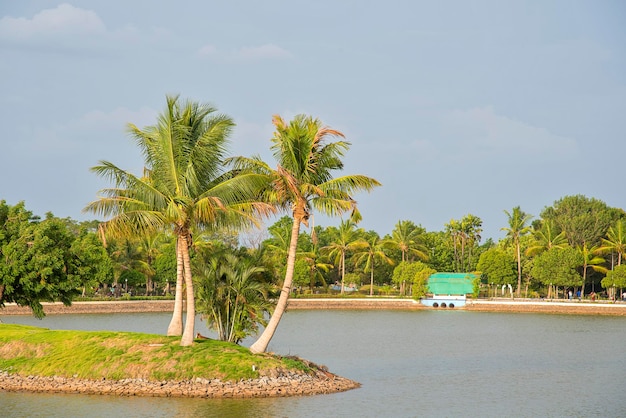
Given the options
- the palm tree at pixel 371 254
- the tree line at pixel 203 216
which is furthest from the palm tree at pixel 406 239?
the tree line at pixel 203 216

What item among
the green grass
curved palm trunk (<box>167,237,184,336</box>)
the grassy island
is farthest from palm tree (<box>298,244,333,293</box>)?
the grassy island

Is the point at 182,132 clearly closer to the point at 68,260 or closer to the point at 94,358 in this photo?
the point at 94,358

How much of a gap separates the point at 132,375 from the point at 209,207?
6.44 m

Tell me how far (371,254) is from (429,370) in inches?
2578

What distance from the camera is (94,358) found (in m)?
28.6

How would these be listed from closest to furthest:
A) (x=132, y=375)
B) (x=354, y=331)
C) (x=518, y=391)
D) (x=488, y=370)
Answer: (x=132, y=375) → (x=518, y=391) → (x=488, y=370) → (x=354, y=331)

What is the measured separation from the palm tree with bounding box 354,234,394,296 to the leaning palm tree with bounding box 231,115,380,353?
6860cm

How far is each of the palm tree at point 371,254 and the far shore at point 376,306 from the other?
8897 mm

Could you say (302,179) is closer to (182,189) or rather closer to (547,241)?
(182,189)

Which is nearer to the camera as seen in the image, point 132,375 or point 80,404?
point 80,404

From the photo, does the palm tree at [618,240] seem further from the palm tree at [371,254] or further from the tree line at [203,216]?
the tree line at [203,216]

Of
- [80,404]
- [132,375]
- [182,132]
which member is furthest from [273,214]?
[80,404]

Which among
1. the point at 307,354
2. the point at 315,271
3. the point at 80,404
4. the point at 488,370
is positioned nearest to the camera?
the point at 80,404

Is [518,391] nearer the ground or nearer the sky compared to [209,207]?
nearer the ground
